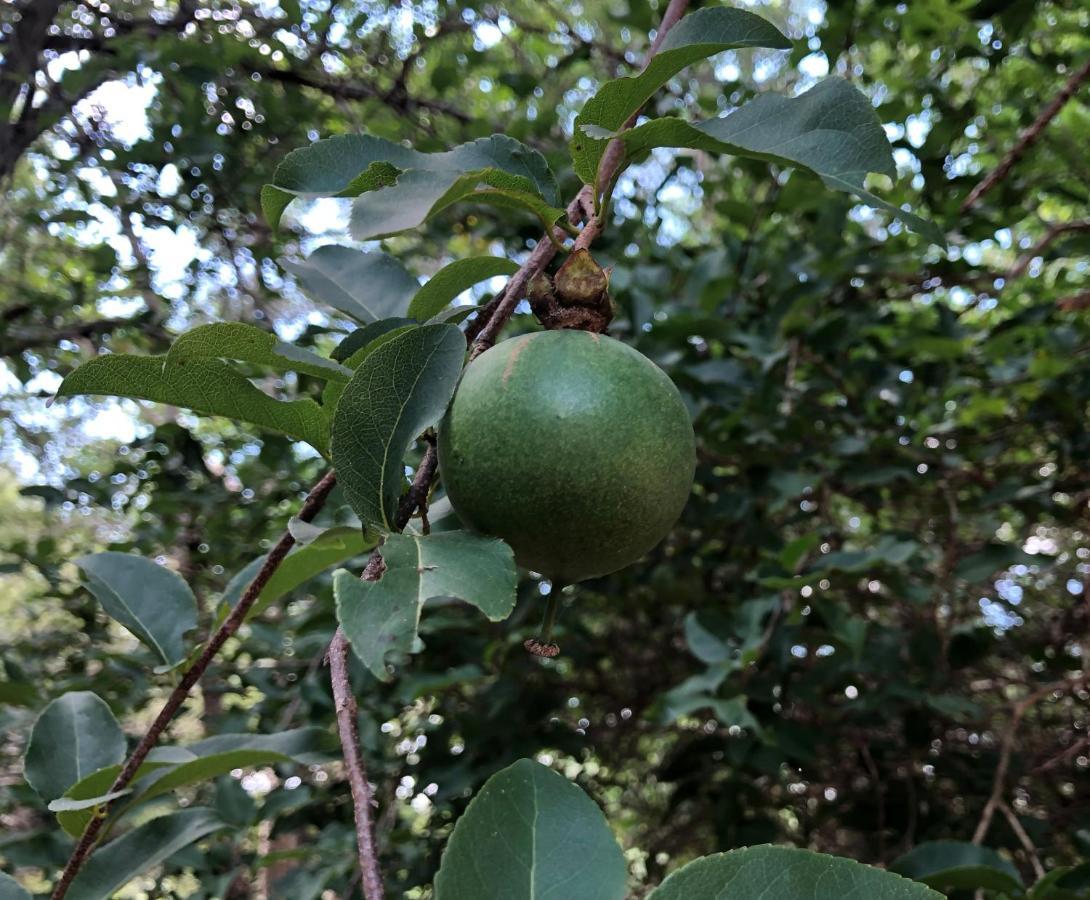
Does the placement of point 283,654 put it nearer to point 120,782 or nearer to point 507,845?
point 120,782

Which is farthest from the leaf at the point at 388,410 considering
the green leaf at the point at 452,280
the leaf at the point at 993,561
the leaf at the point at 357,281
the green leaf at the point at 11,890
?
the leaf at the point at 993,561

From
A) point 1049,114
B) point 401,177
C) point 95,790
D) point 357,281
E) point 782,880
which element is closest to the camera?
point 782,880

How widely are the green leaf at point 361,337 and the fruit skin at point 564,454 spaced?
0.11 meters

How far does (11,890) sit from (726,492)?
170 centimetres

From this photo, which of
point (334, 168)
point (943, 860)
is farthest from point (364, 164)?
point (943, 860)

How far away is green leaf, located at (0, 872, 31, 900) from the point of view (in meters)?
0.92

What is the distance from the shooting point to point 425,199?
0.83 meters

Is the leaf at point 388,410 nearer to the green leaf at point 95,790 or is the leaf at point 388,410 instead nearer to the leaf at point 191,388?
the leaf at point 191,388

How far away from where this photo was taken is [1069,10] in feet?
8.07

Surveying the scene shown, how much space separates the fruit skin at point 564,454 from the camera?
76 cm

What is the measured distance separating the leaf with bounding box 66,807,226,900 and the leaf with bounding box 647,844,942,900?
73cm

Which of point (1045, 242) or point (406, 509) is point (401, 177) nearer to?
point (406, 509)

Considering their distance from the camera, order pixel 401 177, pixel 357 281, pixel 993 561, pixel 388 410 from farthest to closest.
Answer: pixel 993 561
pixel 357 281
pixel 401 177
pixel 388 410

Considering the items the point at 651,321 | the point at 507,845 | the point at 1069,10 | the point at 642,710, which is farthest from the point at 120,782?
the point at 1069,10
